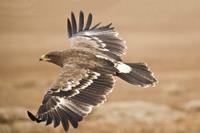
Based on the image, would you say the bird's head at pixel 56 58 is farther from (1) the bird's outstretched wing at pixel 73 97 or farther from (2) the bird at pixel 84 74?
(1) the bird's outstretched wing at pixel 73 97

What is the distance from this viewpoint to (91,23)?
338 cm

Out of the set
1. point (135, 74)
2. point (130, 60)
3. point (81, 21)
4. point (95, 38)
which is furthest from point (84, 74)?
point (130, 60)

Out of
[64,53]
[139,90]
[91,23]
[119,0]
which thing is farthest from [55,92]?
[139,90]

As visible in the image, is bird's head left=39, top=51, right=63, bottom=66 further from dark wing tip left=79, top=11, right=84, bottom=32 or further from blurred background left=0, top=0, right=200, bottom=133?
blurred background left=0, top=0, right=200, bottom=133

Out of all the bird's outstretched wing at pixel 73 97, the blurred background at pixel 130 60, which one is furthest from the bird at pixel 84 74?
the blurred background at pixel 130 60

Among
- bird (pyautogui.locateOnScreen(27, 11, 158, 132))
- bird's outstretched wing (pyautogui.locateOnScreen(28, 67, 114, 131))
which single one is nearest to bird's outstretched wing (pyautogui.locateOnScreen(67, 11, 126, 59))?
bird (pyautogui.locateOnScreen(27, 11, 158, 132))

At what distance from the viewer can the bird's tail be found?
2.92 metres

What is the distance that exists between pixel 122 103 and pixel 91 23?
705mm

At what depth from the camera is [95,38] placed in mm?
3184

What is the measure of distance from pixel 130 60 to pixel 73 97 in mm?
1106

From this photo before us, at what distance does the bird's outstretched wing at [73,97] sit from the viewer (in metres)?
2.59

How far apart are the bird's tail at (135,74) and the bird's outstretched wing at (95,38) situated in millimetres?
106

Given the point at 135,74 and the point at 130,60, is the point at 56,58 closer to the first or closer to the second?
the point at 135,74

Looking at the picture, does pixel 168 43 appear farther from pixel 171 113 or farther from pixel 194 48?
pixel 171 113
